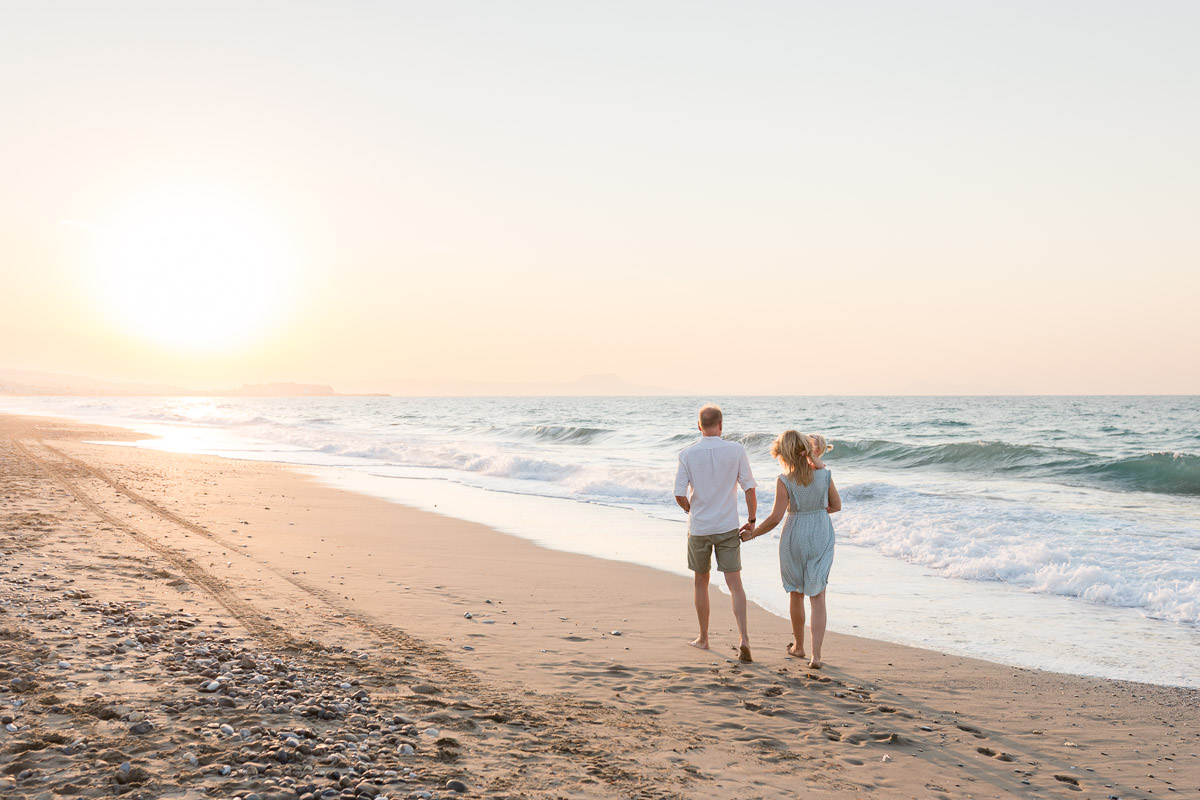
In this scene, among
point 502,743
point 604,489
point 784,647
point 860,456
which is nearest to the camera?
point 502,743

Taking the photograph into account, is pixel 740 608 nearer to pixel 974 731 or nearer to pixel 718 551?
pixel 718 551

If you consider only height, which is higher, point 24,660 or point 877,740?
point 24,660

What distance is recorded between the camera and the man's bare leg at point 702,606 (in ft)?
20.4

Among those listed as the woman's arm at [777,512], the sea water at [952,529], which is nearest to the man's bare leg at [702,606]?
the woman's arm at [777,512]

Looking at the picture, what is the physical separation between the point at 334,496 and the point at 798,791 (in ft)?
44.2

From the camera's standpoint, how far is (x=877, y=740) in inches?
177

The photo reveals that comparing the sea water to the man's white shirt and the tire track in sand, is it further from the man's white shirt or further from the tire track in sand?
the tire track in sand

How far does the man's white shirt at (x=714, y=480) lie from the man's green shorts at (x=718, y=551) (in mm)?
57

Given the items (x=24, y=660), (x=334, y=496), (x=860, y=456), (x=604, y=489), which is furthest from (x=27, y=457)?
(x=860, y=456)

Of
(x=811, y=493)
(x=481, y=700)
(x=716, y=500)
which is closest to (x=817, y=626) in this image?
(x=811, y=493)

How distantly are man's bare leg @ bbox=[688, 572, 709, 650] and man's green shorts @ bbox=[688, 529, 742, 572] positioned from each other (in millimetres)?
80

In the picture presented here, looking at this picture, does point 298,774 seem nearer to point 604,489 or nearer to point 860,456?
point 604,489

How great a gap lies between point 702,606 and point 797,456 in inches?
57.0

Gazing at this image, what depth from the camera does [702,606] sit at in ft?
Answer: 20.5
